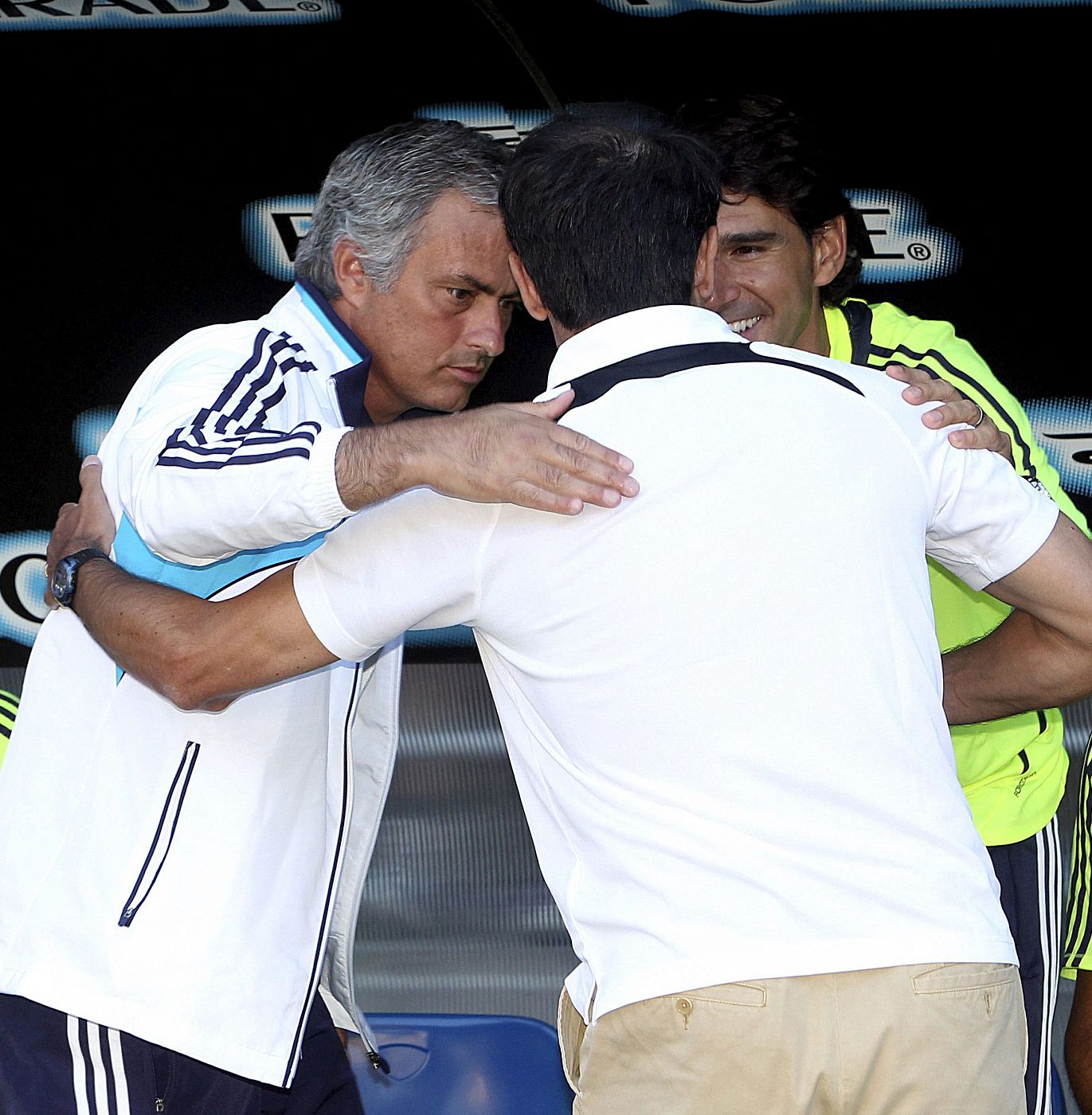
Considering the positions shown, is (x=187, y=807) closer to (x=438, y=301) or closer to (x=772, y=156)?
(x=438, y=301)

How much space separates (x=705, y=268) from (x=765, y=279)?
0.69m

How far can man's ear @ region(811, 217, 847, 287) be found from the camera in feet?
6.64

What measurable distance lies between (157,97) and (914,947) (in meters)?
1.99

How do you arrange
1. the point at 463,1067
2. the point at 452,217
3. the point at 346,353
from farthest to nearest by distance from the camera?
the point at 463,1067, the point at 452,217, the point at 346,353

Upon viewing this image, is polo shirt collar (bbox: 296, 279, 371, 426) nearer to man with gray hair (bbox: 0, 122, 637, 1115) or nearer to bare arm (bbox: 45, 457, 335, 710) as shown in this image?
man with gray hair (bbox: 0, 122, 637, 1115)

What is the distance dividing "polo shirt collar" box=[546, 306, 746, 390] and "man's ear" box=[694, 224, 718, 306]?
60 millimetres

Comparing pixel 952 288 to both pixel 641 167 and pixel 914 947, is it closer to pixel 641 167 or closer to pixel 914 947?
pixel 641 167

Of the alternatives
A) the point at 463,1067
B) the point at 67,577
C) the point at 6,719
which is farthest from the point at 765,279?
the point at 6,719

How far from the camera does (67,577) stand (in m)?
1.53

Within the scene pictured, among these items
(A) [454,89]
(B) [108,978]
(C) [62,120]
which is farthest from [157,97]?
(B) [108,978]

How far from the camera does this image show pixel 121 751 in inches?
58.8

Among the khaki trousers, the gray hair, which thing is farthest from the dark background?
the khaki trousers

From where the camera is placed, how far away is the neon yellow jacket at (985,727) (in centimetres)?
180

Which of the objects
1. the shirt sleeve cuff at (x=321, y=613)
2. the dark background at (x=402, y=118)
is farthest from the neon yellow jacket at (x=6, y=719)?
the shirt sleeve cuff at (x=321, y=613)
